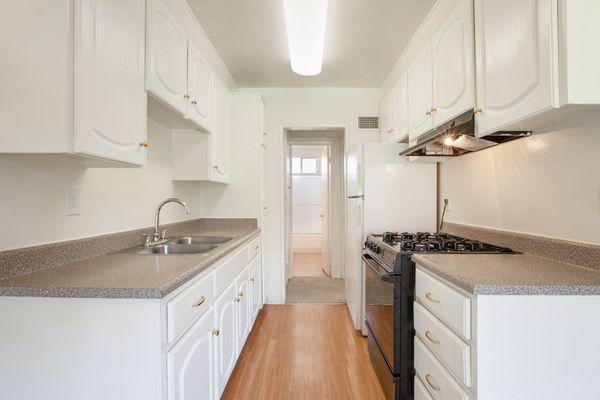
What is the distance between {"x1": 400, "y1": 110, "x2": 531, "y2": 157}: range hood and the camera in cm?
141

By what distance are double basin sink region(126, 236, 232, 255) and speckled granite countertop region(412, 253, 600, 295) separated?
1293 mm

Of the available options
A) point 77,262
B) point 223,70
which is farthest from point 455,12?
point 77,262

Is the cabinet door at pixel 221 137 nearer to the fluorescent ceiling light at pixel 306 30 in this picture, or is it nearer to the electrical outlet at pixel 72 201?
the fluorescent ceiling light at pixel 306 30

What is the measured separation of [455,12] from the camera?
151cm

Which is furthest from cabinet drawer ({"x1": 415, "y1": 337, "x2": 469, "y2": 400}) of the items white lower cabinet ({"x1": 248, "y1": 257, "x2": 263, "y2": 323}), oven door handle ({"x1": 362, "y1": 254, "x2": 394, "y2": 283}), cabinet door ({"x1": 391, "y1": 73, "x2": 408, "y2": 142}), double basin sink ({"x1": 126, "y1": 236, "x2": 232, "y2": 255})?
cabinet door ({"x1": 391, "y1": 73, "x2": 408, "y2": 142})

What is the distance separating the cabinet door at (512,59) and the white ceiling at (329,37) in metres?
0.87

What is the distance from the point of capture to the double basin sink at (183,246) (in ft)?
5.60

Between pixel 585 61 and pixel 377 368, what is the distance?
1871mm

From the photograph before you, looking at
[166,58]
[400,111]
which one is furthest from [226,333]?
[400,111]

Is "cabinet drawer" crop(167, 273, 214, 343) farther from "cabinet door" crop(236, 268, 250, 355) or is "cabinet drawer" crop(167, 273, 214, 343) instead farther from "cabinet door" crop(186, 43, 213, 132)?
"cabinet door" crop(186, 43, 213, 132)

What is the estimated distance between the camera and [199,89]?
77.2 inches

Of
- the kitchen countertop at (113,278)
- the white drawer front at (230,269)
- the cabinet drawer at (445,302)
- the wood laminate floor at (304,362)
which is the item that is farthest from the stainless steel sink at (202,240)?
the cabinet drawer at (445,302)

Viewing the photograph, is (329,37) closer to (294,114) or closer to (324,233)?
(294,114)

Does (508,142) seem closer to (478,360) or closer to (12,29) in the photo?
(478,360)
